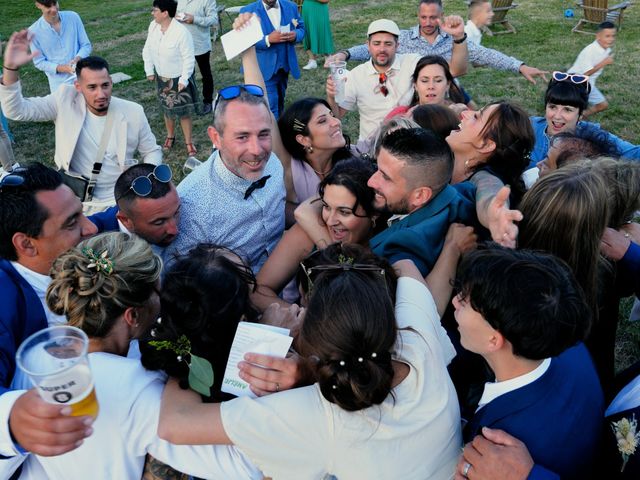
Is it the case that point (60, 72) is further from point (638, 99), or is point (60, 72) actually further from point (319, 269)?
point (638, 99)

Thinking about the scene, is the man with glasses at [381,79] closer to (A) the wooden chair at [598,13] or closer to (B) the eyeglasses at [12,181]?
(B) the eyeglasses at [12,181]

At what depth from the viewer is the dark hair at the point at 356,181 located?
2881mm

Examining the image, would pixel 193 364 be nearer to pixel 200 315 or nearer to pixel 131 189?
pixel 200 315

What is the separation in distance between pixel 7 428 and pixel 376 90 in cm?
455

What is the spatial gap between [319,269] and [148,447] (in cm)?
91

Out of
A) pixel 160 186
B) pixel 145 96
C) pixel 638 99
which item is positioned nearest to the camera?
pixel 160 186

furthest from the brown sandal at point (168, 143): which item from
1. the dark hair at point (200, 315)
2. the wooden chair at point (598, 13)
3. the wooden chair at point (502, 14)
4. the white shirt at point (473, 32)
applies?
the wooden chair at point (598, 13)

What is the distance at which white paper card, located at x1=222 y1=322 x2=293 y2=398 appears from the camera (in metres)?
1.89

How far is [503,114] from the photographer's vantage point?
3.10 metres

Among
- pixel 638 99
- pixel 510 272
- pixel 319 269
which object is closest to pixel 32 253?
pixel 319 269

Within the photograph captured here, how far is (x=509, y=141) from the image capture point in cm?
309

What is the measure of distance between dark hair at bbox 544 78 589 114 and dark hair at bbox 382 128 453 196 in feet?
7.48

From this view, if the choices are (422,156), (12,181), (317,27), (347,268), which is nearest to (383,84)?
(422,156)

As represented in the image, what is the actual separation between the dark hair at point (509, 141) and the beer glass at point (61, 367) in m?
2.45
